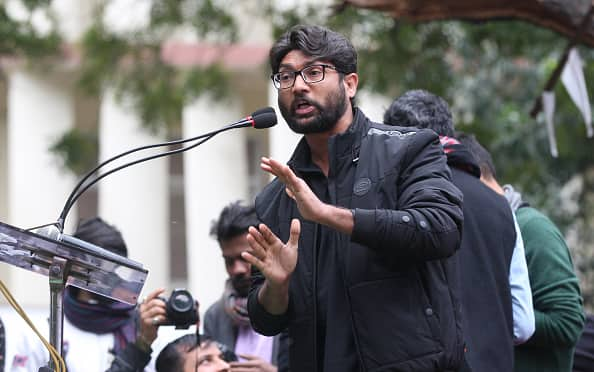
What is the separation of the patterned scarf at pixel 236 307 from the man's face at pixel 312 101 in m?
1.80

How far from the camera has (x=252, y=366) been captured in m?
4.66

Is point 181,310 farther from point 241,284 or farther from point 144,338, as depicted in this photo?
point 241,284

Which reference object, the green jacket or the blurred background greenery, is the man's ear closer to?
the green jacket

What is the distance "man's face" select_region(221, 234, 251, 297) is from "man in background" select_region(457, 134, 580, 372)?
1.21 meters

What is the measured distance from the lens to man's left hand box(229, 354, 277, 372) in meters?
4.64

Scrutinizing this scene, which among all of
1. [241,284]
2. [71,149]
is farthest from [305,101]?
[71,149]

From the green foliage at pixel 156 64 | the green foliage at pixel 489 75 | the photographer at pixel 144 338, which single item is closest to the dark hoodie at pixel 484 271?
the photographer at pixel 144 338

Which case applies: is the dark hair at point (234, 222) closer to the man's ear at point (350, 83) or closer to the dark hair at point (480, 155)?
the dark hair at point (480, 155)

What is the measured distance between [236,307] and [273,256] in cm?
185

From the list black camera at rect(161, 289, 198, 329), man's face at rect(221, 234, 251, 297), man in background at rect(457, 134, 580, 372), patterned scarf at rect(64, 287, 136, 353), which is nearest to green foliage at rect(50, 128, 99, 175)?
man's face at rect(221, 234, 251, 297)

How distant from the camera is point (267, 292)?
3.30 meters

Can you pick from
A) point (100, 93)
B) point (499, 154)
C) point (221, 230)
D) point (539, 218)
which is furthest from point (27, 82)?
→ point (539, 218)

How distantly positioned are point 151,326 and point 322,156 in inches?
51.4

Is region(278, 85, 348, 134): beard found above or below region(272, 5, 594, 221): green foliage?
below
